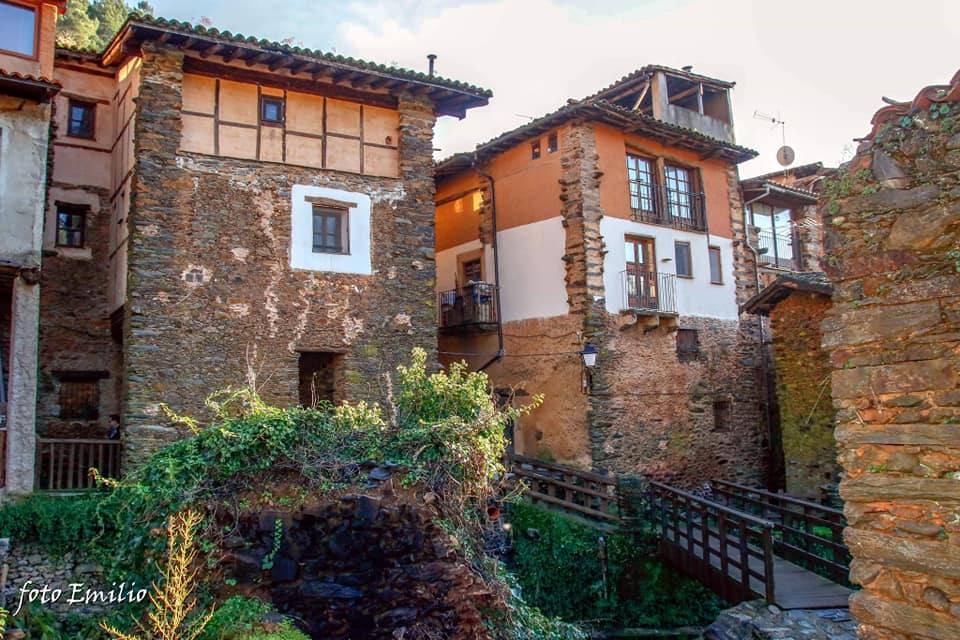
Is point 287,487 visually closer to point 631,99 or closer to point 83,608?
point 83,608

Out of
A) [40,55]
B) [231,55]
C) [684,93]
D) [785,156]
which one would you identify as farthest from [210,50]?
[785,156]

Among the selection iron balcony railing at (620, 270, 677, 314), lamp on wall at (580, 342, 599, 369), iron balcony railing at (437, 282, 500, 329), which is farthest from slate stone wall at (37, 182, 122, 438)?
iron balcony railing at (620, 270, 677, 314)

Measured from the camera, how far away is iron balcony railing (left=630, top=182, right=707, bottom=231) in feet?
60.3

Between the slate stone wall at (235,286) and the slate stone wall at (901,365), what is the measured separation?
31.4 ft

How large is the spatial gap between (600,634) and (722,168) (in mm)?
13509

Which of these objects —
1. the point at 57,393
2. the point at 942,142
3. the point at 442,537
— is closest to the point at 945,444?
the point at 942,142

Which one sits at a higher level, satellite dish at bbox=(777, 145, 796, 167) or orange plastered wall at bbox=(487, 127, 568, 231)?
satellite dish at bbox=(777, 145, 796, 167)

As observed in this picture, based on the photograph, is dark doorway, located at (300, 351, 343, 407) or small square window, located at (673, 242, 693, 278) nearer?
dark doorway, located at (300, 351, 343, 407)

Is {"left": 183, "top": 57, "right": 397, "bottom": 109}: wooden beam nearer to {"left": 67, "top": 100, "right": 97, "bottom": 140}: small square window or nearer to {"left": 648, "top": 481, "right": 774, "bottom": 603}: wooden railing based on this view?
{"left": 67, "top": 100, "right": 97, "bottom": 140}: small square window

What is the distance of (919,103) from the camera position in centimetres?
515

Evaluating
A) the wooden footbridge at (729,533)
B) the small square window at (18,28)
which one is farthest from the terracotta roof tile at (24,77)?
the wooden footbridge at (729,533)

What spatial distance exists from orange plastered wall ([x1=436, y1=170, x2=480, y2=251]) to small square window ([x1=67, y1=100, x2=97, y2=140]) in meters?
8.94

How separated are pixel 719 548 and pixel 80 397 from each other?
12891 mm

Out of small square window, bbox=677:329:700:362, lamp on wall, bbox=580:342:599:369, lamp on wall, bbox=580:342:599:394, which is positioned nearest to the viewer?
lamp on wall, bbox=580:342:599:369
